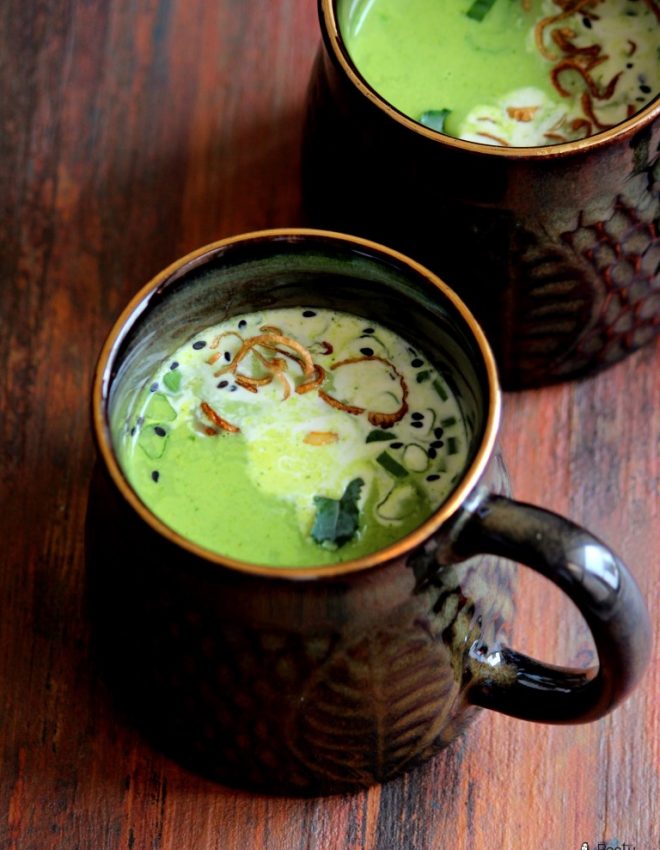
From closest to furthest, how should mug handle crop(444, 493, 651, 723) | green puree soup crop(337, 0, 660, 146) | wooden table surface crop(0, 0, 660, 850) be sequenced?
mug handle crop(444, 493, 651, 723) < wooden table surface crop(0, 0, 660, 850) < green puree soup crop(337, 0, 660, 146)

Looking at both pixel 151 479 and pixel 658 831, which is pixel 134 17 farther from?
pixel 658 831

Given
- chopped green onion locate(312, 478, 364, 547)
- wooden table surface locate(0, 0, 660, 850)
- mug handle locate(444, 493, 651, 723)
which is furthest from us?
wooden table surface locate(0, 0, 660, 850)

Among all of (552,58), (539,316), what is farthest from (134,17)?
(539,316)

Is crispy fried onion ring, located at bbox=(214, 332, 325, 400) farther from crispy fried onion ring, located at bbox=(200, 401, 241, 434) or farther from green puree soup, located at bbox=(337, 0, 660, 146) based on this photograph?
green puree soup, located at bbox=(337, 0, 660, 146)

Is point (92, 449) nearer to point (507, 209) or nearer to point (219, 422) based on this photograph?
point (219, 422)

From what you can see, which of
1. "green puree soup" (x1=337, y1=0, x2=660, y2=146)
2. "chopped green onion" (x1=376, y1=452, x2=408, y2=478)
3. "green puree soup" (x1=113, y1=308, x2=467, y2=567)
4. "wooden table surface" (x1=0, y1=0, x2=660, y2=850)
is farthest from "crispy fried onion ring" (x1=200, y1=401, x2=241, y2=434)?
"green puree soup" (x1=337, y1=0, x2=660, y2=146)

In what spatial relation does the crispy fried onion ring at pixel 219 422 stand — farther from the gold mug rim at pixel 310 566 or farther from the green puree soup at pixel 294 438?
the gold mug rim at pixel 310 566

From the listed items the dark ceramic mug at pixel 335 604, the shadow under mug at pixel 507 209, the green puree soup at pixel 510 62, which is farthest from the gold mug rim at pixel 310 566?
the green puree soup at pixel 510 62

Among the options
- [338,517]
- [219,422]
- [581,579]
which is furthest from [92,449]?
[581,579]
